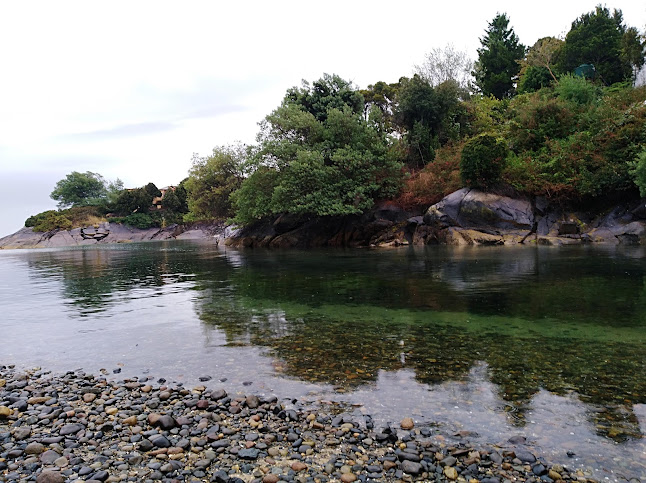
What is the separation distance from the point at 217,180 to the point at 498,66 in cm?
3505

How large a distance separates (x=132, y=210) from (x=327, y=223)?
57.8m

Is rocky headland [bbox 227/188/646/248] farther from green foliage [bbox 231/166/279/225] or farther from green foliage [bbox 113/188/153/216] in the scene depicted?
green foliage [bbox 113/188/153/216]

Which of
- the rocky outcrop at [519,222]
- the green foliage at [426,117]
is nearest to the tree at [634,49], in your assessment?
the green foliage at [426,117]

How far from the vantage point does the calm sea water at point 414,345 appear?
4.25m

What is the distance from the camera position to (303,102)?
3891 cm

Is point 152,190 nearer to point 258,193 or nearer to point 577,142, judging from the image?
point 258,193

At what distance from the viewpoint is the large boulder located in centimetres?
2792

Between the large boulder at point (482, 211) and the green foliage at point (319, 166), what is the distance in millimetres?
5522

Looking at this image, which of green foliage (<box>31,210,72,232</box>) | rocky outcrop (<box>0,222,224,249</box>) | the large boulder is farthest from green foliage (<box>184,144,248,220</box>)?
green foliage (<box>31,210,72,232</box>)

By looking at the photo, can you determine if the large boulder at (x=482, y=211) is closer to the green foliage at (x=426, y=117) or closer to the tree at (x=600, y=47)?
the green foliage at (x=426, y=117)

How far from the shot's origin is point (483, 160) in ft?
93.7

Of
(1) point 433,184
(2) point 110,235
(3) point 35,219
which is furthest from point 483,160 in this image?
(3) point 35,219

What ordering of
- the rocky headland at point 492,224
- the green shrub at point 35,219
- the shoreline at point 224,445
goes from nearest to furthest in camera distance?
the shoreline at point 224,445 < the rocky headland at point 492,224 < the green shrub at point 35,219

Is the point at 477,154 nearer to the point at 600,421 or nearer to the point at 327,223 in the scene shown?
the point at 327,223
